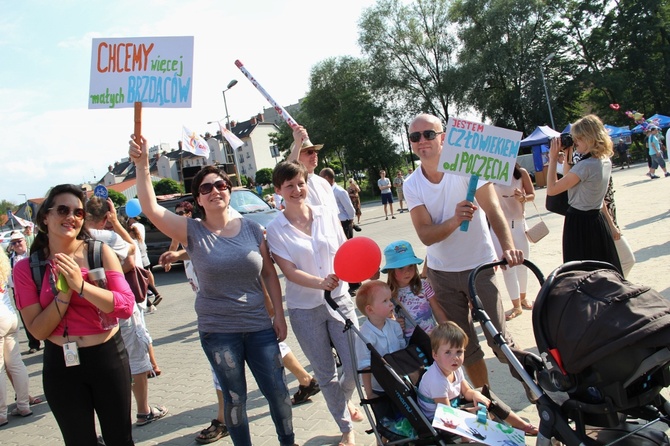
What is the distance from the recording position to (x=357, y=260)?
11.3ft

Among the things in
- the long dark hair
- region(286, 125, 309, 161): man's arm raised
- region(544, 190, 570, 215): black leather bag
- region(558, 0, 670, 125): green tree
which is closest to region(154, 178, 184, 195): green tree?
region(558, 0, 670, 125): green tree

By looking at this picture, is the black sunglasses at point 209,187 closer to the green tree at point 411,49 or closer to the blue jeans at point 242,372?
the blue jeans at point 242,372

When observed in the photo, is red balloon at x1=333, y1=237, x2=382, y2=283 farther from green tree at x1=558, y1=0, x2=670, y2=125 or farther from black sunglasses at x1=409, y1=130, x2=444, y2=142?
green tree at x1=558, y1=0, x2=670, y2=125

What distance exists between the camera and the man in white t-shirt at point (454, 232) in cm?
370

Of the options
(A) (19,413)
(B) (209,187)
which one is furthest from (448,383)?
(A) (19,413)

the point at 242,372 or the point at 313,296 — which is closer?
the point at 242,372

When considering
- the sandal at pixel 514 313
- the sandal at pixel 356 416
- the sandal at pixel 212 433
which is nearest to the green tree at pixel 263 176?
the sandal at pixel 514 313

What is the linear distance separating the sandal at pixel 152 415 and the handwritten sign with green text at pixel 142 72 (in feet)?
9.80

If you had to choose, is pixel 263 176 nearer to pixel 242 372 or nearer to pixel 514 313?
pixel 514 313

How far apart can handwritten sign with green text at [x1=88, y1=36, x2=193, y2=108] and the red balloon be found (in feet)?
4.88

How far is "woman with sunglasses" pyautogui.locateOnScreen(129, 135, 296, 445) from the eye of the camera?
11.2 ft

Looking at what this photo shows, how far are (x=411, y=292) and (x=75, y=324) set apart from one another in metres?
2.24

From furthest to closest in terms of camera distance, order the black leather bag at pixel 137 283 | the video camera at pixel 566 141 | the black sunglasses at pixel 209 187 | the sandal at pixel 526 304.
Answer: the sandal at pixel 526 304 → the black leather bag at pixel 137 283 → the video camera at pixel 566 141 → the black sunglasses at pixel 209 187

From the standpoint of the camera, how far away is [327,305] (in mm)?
3848
